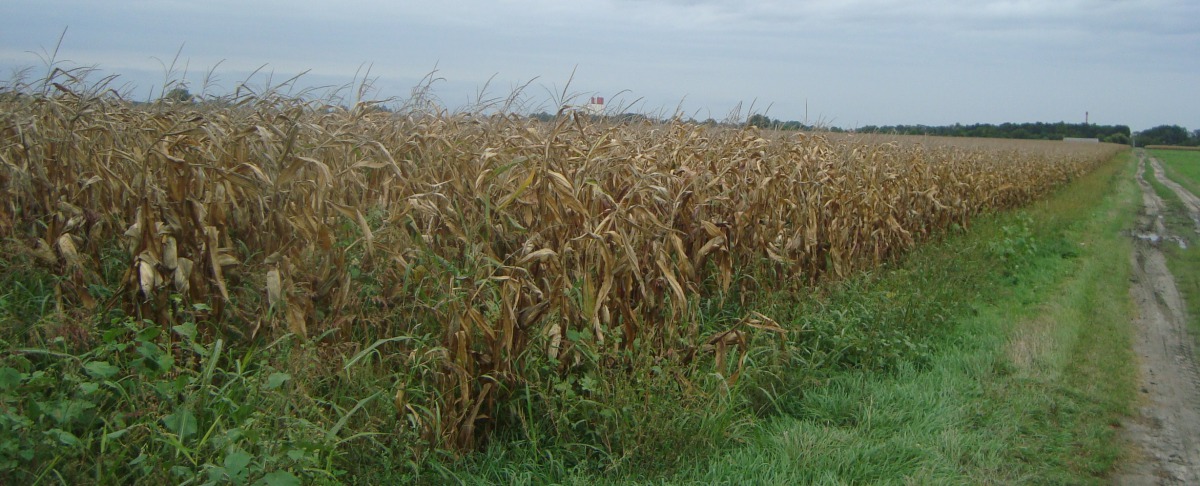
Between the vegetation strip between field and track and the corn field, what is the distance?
62 cm

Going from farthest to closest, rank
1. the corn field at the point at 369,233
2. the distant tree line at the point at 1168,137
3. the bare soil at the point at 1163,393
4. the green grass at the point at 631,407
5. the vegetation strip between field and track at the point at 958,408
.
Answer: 1. the distant tree line at the point at 1168,137
2. the bare soil at the point at 1163,393
3. the vegetation strip between field and track at the point at 958,408
4. the corn field at the point at 369,233
5. the green grass at the point at 631,407

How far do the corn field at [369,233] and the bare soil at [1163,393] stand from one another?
222cm

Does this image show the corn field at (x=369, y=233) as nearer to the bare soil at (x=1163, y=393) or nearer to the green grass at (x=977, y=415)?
the green grass at (x=977, y=415)

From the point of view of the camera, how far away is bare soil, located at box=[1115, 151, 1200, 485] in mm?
4465

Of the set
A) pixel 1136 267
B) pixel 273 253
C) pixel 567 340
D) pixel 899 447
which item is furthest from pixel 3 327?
pixel 1136 267

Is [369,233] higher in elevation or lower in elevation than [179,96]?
lower

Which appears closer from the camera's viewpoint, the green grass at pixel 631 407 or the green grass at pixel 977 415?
the green grass at pixel 631 407

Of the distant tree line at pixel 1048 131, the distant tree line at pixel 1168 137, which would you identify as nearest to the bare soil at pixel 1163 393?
the distant tree line at pixel 1048 131

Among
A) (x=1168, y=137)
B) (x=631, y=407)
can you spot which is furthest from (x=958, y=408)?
(x=1168, y=137)

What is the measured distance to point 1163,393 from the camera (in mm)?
5754

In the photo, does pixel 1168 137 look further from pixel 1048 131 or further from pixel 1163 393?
pixel 1163 393

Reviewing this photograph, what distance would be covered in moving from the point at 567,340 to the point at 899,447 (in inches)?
74.1

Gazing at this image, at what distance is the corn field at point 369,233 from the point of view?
11.9 ft

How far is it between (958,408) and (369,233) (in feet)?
12.1
